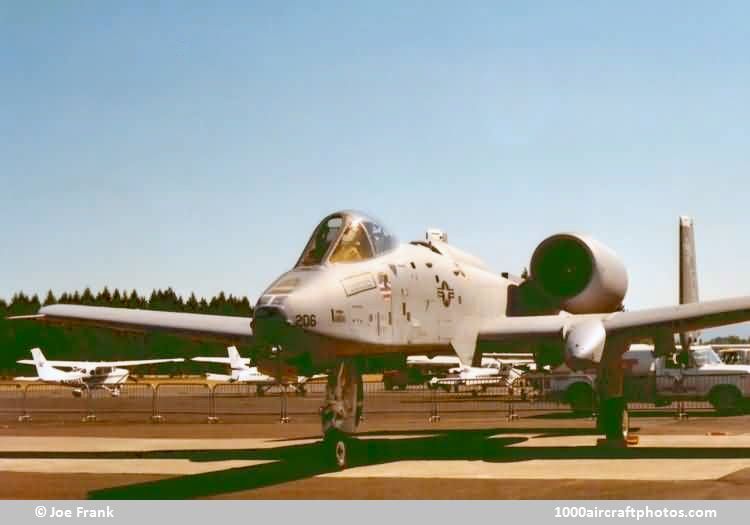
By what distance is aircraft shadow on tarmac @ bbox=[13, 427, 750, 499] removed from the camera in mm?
14055

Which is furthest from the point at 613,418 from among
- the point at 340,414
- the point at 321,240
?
the point at 321,240

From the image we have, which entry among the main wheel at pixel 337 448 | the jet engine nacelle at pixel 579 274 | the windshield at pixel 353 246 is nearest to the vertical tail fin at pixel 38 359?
the jet engine nacelle at pixel 579 274

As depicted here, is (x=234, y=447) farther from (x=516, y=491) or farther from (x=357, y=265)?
(x=516, y=491)

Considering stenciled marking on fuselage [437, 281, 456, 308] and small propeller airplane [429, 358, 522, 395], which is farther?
small propeller airplane [429, 358, 522, 395]

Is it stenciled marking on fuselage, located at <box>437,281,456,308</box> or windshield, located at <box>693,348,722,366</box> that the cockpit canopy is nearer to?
stenciled marking on fuselage, located at <box>437,281,456,308</box>

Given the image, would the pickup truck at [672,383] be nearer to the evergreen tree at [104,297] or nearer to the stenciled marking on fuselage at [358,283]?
the stenciled marking on fuselage at [358,283]

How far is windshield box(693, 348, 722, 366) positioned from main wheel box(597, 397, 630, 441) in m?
14.7

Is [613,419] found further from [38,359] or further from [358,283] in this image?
[38,359]

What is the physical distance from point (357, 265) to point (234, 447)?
24.6 ft

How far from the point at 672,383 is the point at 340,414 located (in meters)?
20.6

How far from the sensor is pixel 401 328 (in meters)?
16.9

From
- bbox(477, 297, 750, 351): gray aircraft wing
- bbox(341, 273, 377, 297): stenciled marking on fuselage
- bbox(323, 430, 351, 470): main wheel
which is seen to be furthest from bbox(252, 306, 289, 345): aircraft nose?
bbox(477, 297, 750, 351): gray aircraft wing

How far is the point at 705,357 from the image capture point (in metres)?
34.5

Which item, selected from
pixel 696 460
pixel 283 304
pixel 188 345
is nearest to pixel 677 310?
pixel 696 460
